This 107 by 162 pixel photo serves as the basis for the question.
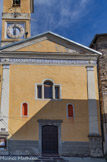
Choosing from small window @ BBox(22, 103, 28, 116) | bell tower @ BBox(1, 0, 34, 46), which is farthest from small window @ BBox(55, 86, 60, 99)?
bell tower @ BBox(1, 0, 34, 46)

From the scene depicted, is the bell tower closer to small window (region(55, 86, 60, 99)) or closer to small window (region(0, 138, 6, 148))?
small window (region(55, 86, 60, 99))

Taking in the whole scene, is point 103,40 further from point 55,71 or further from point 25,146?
point 25,146

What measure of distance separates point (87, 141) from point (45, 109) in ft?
10.5

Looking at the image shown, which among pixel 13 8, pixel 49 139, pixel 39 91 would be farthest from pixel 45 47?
pixel 13 8

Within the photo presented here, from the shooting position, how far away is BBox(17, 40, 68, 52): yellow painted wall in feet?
53.6

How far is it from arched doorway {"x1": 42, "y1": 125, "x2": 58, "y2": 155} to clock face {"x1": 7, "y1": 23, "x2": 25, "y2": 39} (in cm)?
963

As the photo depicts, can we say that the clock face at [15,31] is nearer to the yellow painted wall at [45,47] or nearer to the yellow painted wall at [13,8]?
the yellow painted wall at [13,8]

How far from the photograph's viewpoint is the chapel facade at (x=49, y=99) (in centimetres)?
1461

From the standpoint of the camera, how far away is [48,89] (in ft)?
51.7

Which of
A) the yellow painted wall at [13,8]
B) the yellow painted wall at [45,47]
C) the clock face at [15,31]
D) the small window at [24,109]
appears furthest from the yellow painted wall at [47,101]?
the yellow painted wall at [13,8]

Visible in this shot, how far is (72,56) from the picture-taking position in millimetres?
16297

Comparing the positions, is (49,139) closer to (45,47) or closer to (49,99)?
(49,99)

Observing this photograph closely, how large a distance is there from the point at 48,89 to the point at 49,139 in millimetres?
3142

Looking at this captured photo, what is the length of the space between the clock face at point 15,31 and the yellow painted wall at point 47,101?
6182 mm
